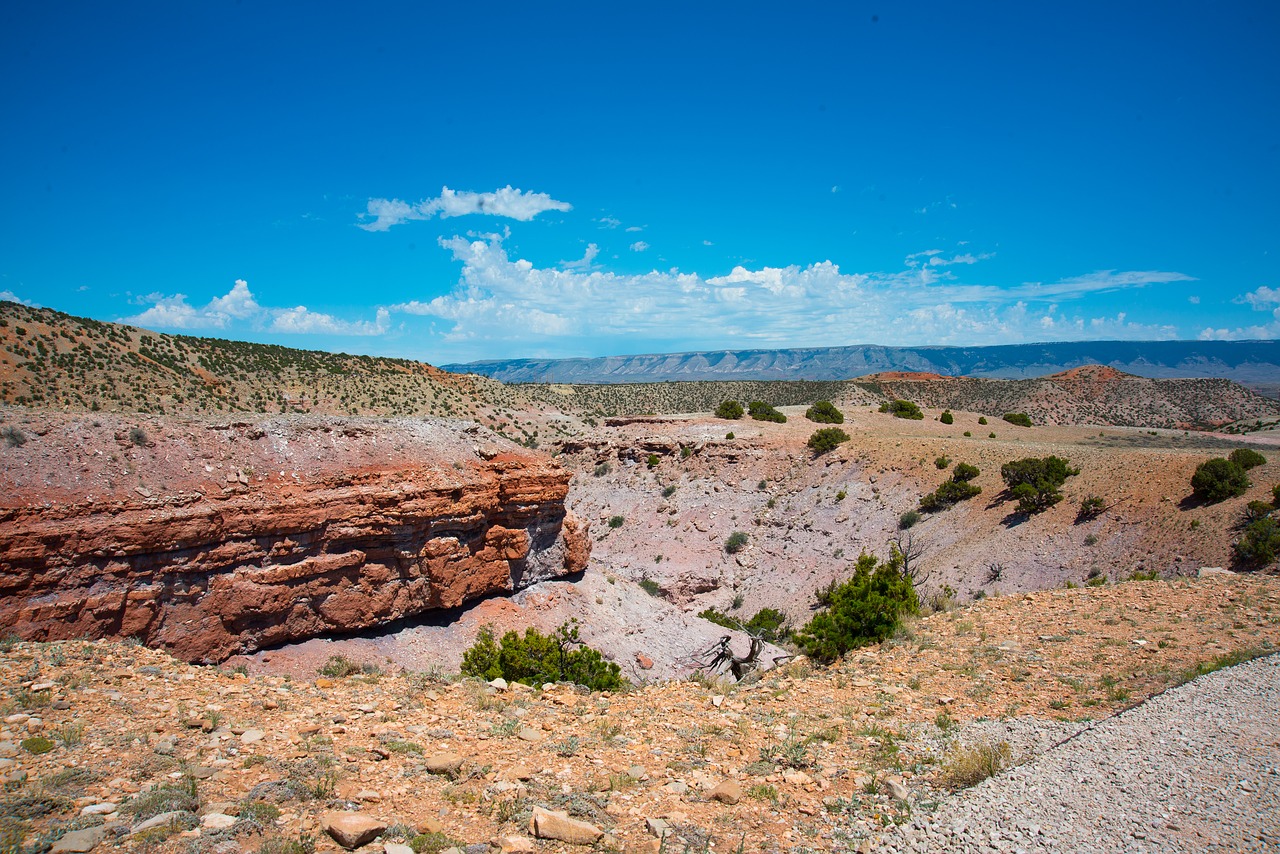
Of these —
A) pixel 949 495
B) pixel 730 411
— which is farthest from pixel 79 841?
pixel 730 411

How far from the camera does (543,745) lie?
685 centimetres

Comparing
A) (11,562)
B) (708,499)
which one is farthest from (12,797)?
(708,499)

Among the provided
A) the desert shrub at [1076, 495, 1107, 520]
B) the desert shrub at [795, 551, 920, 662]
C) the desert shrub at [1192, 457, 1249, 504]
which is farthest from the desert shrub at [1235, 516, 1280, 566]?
the desert shrub at [795, 551, 920, 662]

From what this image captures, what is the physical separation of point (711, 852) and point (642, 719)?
2995mm

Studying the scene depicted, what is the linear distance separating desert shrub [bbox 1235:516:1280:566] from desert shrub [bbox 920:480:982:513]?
10.3 meters

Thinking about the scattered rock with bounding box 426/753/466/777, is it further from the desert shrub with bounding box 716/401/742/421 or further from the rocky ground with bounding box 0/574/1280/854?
the desert shrub with bounding box 716/401/742/421

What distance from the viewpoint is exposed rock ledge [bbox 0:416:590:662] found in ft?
32.9

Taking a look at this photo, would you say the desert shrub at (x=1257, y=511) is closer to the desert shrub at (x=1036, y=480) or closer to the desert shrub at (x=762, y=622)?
the desert shrub at (x=1036, y=480)

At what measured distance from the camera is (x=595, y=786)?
19.5ft

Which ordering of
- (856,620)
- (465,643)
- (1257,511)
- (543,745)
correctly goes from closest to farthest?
(543,745) < (856,620) < (465,643) < (1257,511)

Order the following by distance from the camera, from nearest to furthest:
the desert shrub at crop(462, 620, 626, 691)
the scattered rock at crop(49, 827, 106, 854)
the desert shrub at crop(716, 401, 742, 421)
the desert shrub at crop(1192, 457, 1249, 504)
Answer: the scattered rock at crop(49, 827, 106, 854) < the desert shrub at crop(462, 620, 626, 691) < the desert shrub at crop(1192, 457, 1249, 504) < the desert shrub at crop(716, 401, 742, 421)

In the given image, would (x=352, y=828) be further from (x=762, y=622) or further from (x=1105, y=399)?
(x=1105, y=399)

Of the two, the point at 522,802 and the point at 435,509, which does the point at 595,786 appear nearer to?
the point at 522,802

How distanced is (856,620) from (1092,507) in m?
17.9
